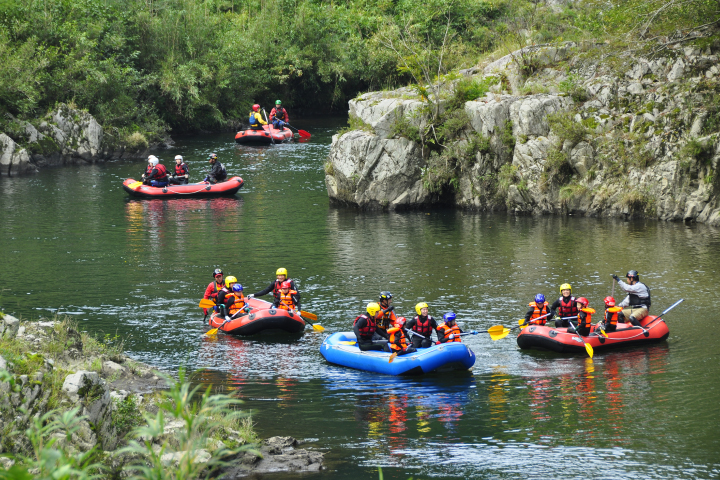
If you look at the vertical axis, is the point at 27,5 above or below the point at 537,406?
above

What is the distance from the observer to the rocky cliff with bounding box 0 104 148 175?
41000mm

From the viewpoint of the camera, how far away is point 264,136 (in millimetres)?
49906

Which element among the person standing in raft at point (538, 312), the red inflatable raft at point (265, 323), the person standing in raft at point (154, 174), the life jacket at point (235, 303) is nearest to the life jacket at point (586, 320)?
the person standing in raft at point (538, 312)

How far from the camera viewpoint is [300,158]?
4494 centimetres

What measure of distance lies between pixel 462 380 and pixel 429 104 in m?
20.5

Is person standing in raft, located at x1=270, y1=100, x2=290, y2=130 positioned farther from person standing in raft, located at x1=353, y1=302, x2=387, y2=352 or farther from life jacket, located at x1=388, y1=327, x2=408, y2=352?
life jacket, located at x1=388, y1=327, x2=408, y2=352

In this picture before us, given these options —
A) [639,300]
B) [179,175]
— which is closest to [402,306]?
[639,300]

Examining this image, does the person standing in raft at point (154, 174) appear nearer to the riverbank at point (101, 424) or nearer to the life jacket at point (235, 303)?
the life jacket at point (235, 303)

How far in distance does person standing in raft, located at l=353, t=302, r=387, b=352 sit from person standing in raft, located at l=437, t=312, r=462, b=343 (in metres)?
1.22

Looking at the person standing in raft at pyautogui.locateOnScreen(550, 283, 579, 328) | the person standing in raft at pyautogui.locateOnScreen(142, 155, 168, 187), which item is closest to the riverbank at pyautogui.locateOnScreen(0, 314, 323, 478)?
the person standing in raft at pyautogui.locateOnScreen(550, 283, 579, 328)

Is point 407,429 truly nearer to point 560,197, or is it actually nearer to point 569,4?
point 560,197

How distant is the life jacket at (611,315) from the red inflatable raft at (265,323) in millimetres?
6977

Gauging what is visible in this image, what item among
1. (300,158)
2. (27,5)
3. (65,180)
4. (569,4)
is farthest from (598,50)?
(27,5)

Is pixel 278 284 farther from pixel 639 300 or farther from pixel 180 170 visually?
pixel 180 170
